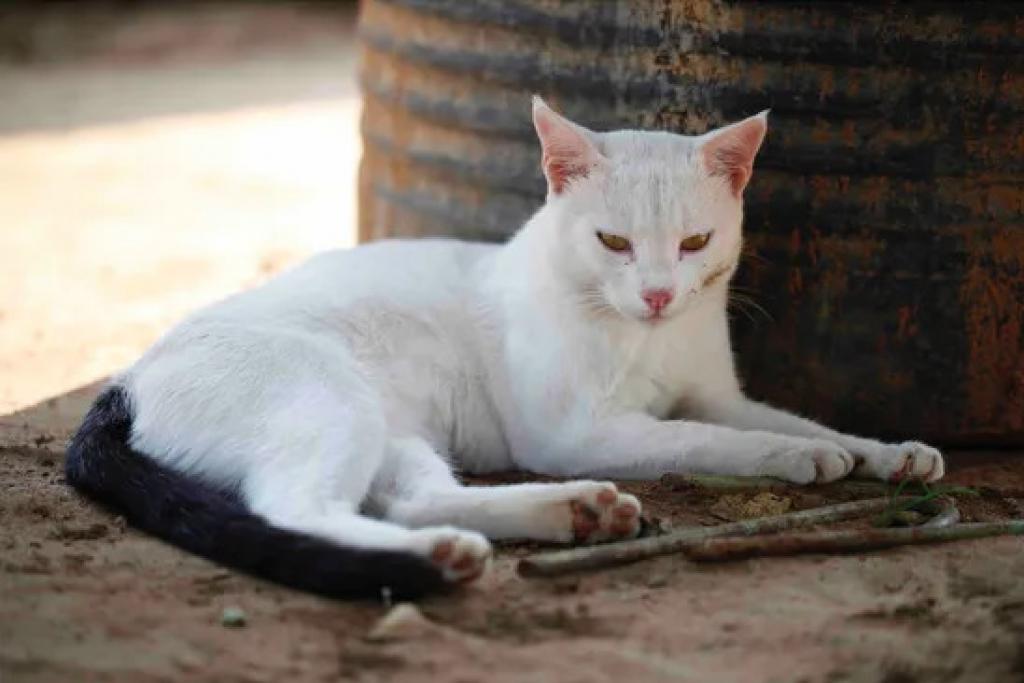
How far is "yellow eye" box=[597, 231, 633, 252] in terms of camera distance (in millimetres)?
3307

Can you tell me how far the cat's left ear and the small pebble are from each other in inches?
55.1

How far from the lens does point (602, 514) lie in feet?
9.55

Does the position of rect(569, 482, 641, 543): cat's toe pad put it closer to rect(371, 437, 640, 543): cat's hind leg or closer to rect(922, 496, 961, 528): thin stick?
rect(371, 437, 640, 543): cat's hind leg

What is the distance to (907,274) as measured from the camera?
3.79 m

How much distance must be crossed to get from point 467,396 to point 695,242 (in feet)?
2.04

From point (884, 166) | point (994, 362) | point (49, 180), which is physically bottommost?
point (49, 180)

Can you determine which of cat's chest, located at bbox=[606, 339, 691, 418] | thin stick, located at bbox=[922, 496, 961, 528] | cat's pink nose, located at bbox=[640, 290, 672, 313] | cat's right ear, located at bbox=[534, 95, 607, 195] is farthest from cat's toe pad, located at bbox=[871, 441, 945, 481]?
cat's right ear, located at bbox=[534, 95, 607, 195]

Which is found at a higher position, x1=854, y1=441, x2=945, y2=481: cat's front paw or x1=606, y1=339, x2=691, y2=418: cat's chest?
x1=606, y1=339, x2=691, y2=418: cat's chest

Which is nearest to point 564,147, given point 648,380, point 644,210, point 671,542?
point 644,210

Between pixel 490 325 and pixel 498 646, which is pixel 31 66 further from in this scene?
pixel 498 646

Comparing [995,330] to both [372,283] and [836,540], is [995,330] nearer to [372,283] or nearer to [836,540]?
[836,540]

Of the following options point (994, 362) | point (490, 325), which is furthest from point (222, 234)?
point (994, 362)

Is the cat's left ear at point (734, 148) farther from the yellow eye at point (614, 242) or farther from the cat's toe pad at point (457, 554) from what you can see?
the cat's toe pad at point (457, 554)

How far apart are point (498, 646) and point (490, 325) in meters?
1.19
